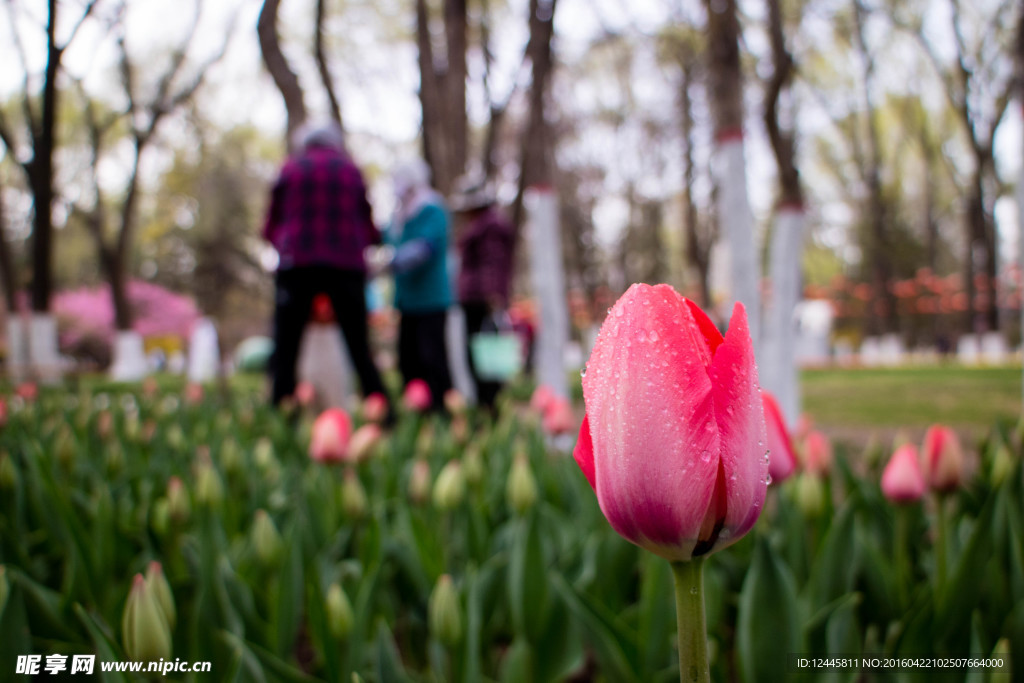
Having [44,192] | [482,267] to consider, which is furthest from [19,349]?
[482,267]

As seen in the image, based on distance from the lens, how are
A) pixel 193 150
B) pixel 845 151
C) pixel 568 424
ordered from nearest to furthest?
pixel 568 424 → pixel 193 150 → pixel 845 151

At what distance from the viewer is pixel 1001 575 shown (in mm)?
1122

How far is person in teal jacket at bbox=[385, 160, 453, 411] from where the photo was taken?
391 cm

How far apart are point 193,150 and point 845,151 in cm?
1869

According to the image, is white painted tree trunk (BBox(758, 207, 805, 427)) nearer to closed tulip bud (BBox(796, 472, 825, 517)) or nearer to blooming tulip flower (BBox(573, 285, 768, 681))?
closed tulip bud (BBox(796, 472, 825, 517))

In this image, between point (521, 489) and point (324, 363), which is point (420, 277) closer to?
point (324, 363)

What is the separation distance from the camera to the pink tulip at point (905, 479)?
1255 mm

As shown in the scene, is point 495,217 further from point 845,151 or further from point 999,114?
point 845,151

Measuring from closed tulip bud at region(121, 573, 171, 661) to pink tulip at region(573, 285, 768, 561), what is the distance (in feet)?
1.77

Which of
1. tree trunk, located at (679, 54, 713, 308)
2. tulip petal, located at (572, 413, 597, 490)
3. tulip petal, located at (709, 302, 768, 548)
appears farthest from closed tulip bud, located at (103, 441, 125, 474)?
tree trunk, located at (679, 54, 713, 308)

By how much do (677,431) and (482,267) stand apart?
4439mm

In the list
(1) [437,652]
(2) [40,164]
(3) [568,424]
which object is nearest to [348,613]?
(1) [437,652]

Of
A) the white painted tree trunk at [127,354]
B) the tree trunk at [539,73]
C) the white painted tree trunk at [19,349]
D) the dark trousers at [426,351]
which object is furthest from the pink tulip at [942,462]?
the white painted tree trunk at [127,354]

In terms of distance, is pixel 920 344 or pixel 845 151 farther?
pixel 920 344
